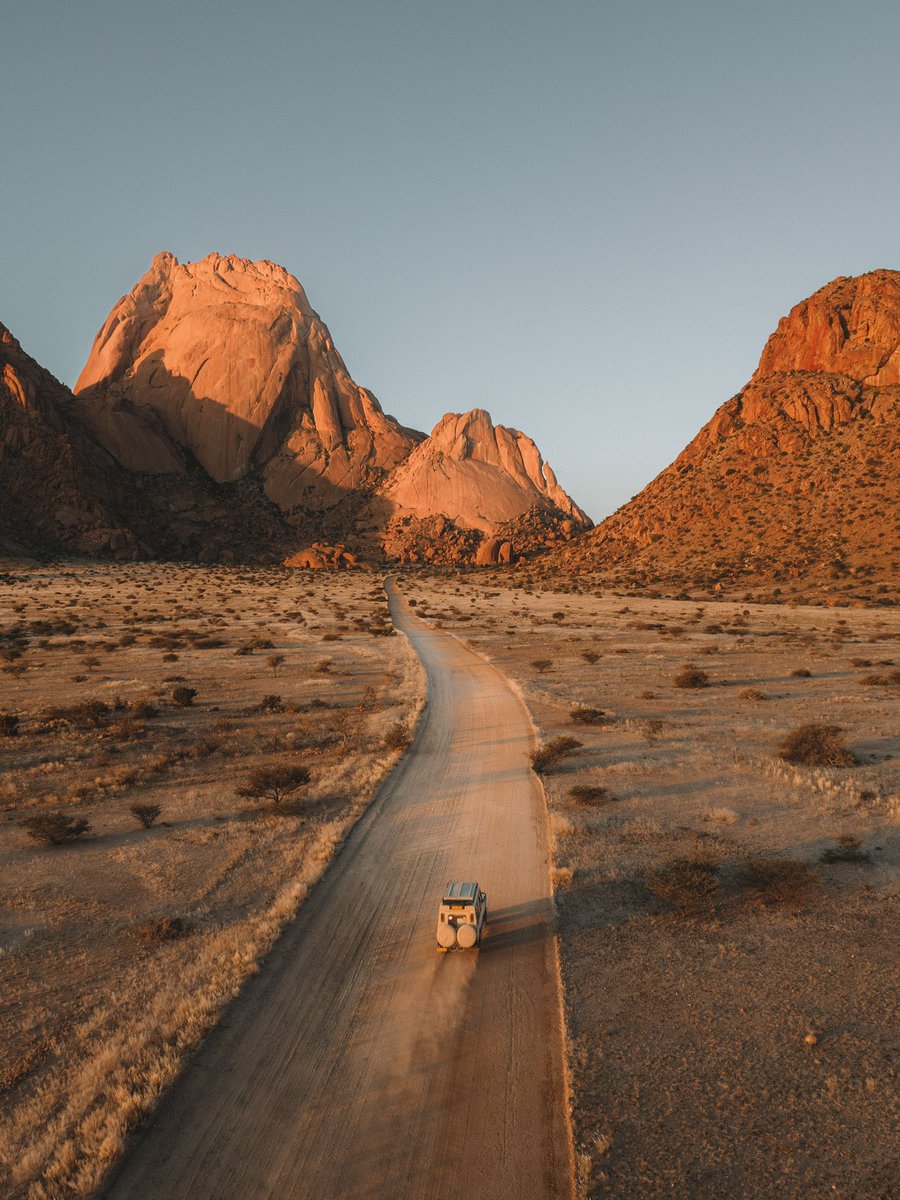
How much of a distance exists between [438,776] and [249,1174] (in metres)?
11.6

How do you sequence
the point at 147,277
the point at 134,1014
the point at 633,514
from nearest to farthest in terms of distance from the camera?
the point at 134,1014, the point at 633,514, the point at 147,277

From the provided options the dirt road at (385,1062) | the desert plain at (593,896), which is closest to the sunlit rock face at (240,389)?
the desert plain at (593,896)

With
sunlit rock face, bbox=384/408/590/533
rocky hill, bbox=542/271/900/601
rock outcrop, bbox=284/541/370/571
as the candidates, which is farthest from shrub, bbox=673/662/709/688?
sunlit rock face, bbox=384/408/590/533

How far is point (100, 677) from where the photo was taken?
30984 millimetres

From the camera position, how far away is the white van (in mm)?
9641

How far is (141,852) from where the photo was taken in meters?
13.2

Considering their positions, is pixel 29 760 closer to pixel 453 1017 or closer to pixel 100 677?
pixel 100 677

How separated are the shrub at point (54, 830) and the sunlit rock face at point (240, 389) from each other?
148m

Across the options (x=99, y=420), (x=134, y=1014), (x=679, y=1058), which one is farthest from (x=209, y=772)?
(x=99, y=420)

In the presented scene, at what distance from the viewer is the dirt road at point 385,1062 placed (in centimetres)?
637

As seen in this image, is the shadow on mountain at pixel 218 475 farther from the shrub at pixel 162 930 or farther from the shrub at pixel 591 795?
the shrub at pixel 162 930

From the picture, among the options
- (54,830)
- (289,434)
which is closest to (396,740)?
(54,830)

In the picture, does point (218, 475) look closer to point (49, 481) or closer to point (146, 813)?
point (49, 481)

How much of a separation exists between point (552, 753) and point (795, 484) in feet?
269
